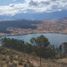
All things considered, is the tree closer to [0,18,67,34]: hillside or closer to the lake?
the lake

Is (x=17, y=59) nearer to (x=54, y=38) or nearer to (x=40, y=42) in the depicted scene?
(x=40, y=42)

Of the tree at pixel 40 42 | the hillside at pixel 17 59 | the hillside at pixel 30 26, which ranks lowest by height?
the hillside at pixel 17 59

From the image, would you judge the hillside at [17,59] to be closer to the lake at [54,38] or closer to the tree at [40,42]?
the tree at [40,42]

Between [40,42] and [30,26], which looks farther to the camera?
[30,26]

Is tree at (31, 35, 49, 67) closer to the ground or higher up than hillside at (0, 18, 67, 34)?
closer to the ground

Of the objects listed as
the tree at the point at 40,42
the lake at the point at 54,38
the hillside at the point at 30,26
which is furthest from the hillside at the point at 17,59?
the hillside at the point at 30,26

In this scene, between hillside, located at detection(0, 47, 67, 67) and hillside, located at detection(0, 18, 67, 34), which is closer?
hillside, located at detection(0, 47, 67, 67)

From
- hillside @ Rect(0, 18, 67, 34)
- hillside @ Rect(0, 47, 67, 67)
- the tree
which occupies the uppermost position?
hillside @ Rect(0, 18, 67, 34)

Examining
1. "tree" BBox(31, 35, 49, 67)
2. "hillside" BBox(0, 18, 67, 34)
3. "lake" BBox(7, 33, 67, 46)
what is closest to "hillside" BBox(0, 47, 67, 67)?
"tree" BBox(31, 35, 49, 67)

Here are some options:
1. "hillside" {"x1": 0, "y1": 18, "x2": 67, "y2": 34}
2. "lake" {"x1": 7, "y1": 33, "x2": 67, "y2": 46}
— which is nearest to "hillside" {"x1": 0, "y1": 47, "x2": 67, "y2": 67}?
"lake" {"x1": 7, "y1": 33, "x2": 67, "y2": 46}

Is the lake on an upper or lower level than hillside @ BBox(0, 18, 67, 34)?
lower

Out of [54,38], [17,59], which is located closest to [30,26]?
[54,38]

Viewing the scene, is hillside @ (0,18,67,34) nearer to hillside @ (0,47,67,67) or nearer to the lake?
the lake
